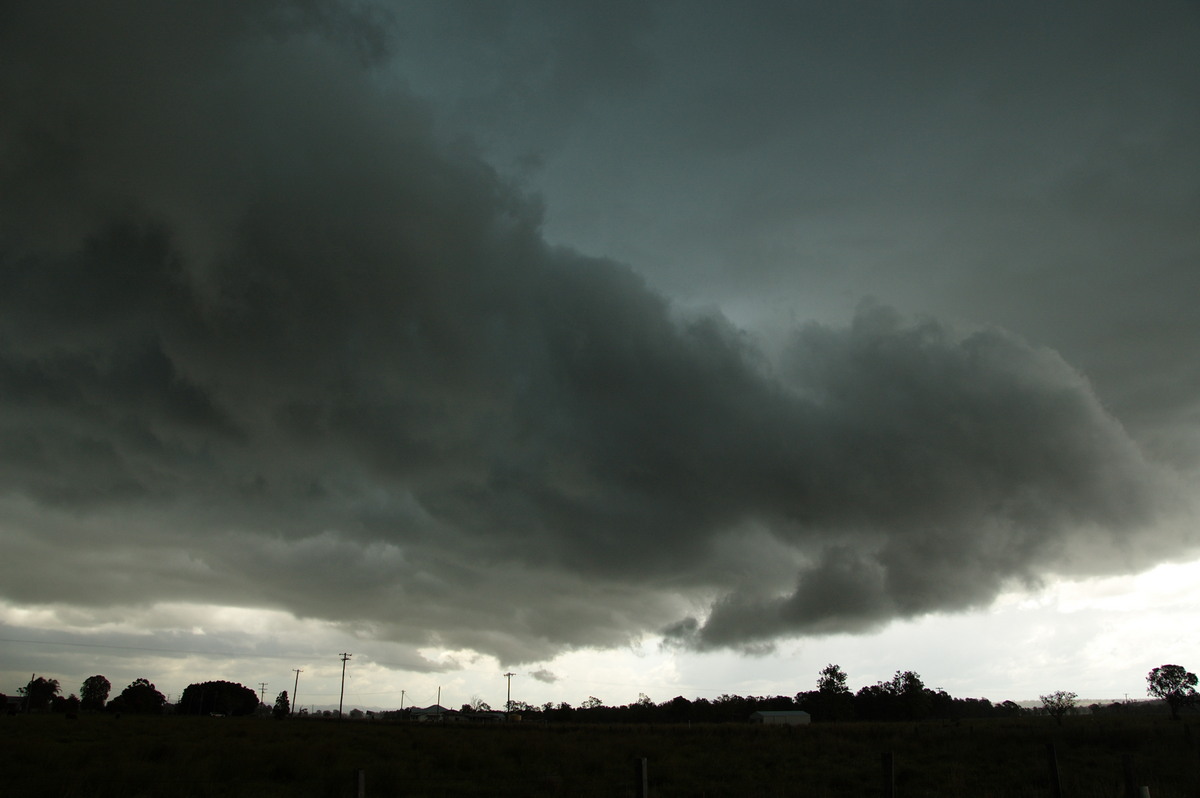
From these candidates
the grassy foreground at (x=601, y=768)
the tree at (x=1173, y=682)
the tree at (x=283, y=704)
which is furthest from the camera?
the tree at (x=283, y=704)

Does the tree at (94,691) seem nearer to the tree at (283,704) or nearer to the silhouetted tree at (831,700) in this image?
the tree at (283,704)

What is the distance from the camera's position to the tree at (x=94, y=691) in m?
180

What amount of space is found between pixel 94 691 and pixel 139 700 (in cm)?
4787

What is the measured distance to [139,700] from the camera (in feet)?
491

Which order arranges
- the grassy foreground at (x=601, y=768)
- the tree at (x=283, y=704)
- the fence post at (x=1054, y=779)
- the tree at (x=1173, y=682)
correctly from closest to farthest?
1. the fence post at (x=1054, y=779)
2. the grassy foreground at (x=601, y=768)
3. the tree at (x=1173, y=682)
4. the tree at (x=283, y=704)

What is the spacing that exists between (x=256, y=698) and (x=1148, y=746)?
180 metres

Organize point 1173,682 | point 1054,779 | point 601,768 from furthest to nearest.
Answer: point 1173,682, point 601,768, point 1054,779

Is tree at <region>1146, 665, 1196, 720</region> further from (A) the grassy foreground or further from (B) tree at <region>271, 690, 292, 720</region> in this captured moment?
(B) tree at <region>271, 690, 292, 720</region>

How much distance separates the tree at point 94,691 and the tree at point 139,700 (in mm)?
31720

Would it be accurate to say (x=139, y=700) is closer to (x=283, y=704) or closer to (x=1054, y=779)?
(x=283, y=704)

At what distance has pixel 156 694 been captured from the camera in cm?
15750

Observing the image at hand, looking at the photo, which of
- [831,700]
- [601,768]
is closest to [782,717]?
[831,700]

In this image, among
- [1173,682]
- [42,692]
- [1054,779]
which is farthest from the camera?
[42,692]

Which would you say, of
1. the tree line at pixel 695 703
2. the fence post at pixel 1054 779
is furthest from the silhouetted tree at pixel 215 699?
the fence post at pixel 1054 779
